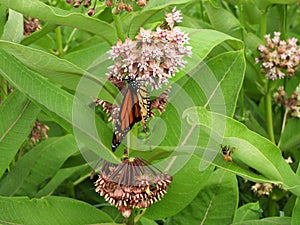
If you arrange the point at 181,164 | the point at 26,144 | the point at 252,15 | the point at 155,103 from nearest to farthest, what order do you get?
the point at 155,103 < the point at 181,164 < the point at 26,144 < the point at 252,15

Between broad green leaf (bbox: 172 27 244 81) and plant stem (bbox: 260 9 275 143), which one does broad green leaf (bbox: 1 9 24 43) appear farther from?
plant stem (bbox: 260 9 275 143)

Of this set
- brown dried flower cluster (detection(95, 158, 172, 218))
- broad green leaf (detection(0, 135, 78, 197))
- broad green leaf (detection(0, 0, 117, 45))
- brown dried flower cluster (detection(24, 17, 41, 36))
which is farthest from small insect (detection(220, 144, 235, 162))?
brown dried flower cluster (detection(24, 17, 41, 36))

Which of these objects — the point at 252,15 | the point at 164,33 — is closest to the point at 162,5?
the point at 164,33

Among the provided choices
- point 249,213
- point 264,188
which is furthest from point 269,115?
point 249,213

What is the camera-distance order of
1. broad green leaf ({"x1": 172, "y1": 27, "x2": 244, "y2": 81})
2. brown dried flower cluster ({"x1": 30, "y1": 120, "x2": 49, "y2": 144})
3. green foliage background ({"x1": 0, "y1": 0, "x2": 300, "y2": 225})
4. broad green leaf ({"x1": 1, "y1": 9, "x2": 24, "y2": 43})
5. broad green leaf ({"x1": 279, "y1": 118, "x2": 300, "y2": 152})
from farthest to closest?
1. broad green leaf ({"x1": 279, "y1": 118, "x2": 300, "y2": 152})
2. brown dried flower cluster ({"x1": 30, "y1": 120, "x2": 49, "y2": 144})
3. broad green leaf ({"x1": 1, "y1": 9, "x2": 24, "y2": 43})
4. broad green leaf ({"x1": 172, "y1": 27, "x2": 244, "y2": 81})
5. green foliage background ({"x1": 0, "y1": 0, "x2": 300, "y2": 225})

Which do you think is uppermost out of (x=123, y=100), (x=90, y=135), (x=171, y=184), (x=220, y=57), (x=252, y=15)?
(x=252, y=15)

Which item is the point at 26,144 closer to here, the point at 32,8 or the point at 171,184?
the point at 171,184

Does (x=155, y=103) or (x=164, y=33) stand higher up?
(x=164, y=33)
